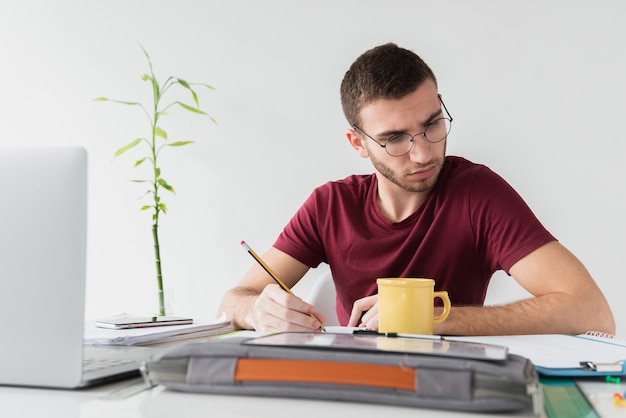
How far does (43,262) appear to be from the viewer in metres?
0.77

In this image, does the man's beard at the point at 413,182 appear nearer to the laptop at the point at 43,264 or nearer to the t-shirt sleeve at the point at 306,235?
the t-shirt sleeve at the point at 306,235

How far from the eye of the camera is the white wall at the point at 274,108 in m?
2.77

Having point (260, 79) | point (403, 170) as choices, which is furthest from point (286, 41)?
point (403, 170)

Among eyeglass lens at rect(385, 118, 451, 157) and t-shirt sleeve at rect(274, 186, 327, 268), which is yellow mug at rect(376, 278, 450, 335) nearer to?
eyeglass lens at rect(385, 118, 451, 157)

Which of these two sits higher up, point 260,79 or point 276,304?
point 260,79

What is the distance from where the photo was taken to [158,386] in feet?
2.71

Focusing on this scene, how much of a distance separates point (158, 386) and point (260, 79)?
2464 mm

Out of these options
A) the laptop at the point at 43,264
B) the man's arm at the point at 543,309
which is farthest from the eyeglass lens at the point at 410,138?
the laptop at the point at 43,264

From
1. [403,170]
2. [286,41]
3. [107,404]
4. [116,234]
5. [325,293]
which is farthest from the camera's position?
[116,234]

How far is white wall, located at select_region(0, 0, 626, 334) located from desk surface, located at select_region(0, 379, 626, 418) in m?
2.14

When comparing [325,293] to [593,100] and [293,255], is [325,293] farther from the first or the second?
[593,100]

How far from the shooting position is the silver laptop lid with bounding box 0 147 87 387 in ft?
2.51

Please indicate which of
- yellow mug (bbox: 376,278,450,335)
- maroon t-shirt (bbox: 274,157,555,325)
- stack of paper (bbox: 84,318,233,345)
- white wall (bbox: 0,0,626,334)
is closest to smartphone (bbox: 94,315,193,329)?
stack of paper (bbox: 84,318,233,345)

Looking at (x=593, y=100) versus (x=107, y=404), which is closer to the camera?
(x=107, y=404)
